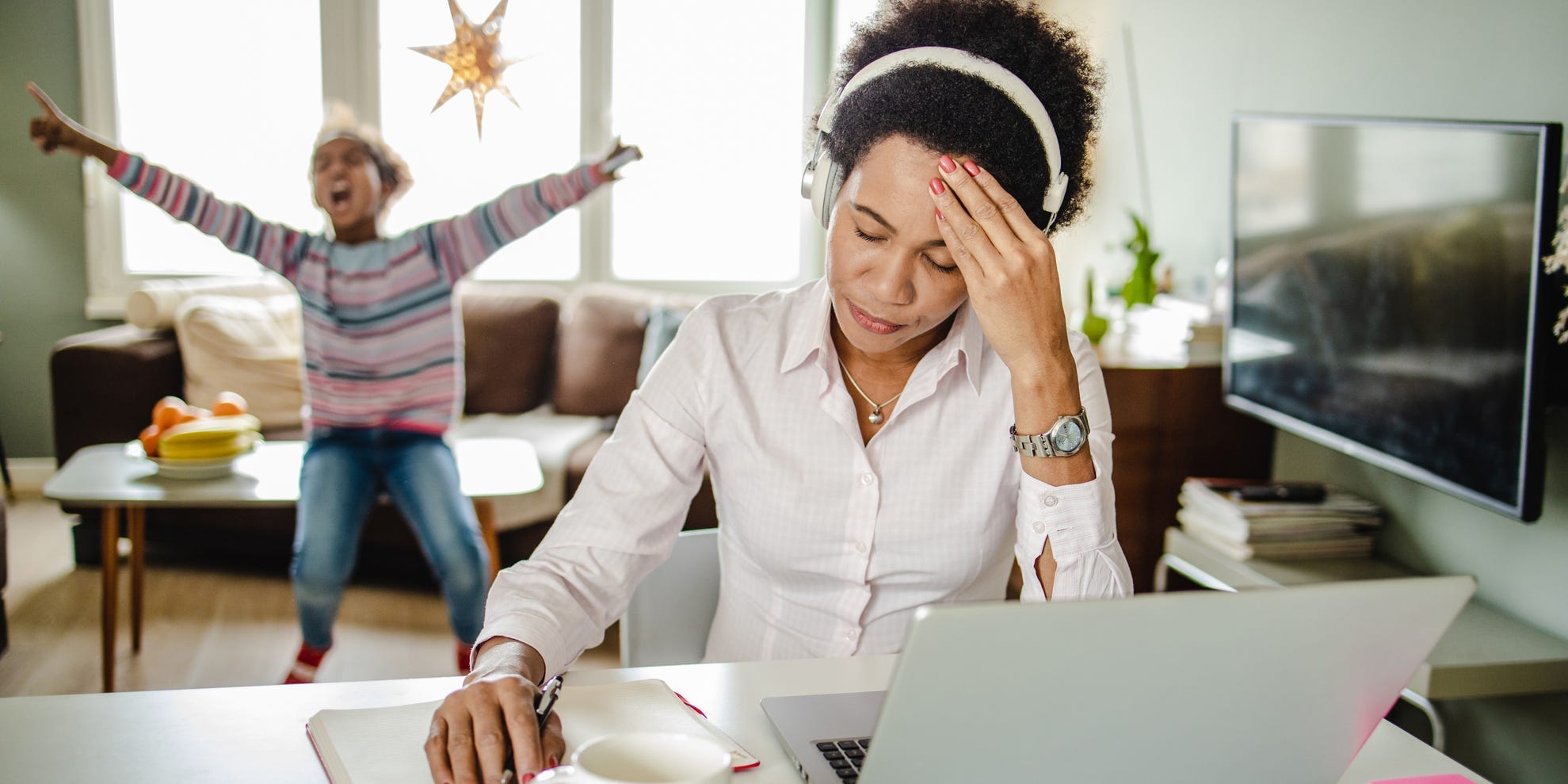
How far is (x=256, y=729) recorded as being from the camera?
83 centimetres

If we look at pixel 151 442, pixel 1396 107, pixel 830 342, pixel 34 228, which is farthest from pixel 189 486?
pixel 34 228

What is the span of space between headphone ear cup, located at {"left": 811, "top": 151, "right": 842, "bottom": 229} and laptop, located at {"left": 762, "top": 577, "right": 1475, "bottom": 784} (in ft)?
2.08

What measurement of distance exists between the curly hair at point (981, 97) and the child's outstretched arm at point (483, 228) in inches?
56.1

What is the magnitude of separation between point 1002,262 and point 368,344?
1798 mm

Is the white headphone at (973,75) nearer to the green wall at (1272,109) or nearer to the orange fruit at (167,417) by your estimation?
the green wall at (1272,109)

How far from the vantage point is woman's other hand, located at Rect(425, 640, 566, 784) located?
0.74m

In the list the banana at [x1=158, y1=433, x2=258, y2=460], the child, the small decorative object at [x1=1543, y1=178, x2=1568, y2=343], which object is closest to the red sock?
the child

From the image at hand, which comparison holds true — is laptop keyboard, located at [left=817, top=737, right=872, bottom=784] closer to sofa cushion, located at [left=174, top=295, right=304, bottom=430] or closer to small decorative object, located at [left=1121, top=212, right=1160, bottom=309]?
small decorative object, located at [left=1121, top=212, right=1160, bottom=309]

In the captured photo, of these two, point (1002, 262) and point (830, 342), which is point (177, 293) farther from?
point (1002, 262)

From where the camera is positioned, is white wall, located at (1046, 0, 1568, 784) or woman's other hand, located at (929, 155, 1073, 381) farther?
white wall, located at (1046, 0, 1568, 784)

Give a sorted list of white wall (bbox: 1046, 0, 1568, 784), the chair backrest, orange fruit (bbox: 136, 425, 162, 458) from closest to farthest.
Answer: the chair backrest
white wall (bbox: 1046, 0, 1568, 784)
orange fruit (bbox: 136, 425, 162, 458)


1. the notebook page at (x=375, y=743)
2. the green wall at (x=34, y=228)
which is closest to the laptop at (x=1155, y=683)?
the notebook page at (x=375, y=743)

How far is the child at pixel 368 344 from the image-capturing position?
2.27 m

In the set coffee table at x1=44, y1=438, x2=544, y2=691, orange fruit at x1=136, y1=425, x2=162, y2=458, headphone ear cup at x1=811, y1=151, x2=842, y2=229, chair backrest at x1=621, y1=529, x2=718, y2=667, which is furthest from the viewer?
orange fruit at x1=136, y1=425, x2=162, y2=458
